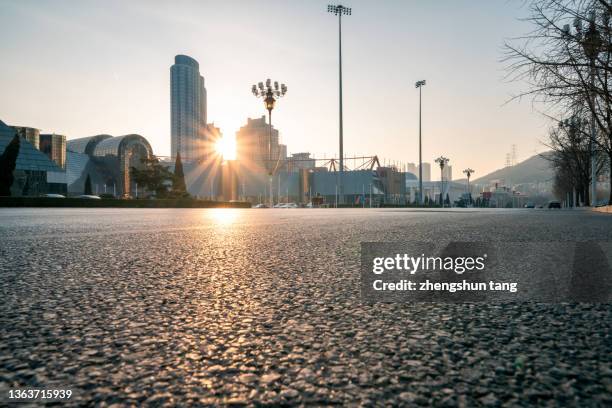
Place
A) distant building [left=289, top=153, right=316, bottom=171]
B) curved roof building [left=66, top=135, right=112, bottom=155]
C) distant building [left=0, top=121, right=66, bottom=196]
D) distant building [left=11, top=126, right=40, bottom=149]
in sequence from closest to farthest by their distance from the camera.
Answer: distant building [left=0, top=121, right=66, bottom=196] → distant building [left=11, top=126, right=40, bottom=149] → curved roof building [left=66, top=135, right=112, bottom=155] → distant building [left=289, top=153, right=316, bottom=171]

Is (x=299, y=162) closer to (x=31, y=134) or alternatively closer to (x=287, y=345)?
(x=31, y=134)

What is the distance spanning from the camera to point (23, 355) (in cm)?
133

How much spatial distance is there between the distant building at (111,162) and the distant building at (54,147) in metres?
5.60

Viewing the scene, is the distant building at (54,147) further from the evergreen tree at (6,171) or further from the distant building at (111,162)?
the evergreen tree at (6,171)

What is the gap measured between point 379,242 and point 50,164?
286 feet

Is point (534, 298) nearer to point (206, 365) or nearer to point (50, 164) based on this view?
point (206, 365)

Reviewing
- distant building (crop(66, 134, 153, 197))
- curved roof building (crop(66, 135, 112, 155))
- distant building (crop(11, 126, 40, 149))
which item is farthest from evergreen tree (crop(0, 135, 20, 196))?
curved roof building (crop(66, 135, 112, 155))

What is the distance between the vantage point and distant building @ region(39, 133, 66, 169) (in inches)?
4038

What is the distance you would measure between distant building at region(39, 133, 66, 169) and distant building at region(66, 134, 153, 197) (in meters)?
5.60

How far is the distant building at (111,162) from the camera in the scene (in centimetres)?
11205

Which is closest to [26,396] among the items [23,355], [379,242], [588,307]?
[23,355]

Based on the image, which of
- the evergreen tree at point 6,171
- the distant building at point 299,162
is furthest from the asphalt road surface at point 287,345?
the distant building at point 299,162

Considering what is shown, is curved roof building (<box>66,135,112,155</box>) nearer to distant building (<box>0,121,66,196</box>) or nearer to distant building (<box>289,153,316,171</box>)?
distant building (<box>0,121,66,196</box>)

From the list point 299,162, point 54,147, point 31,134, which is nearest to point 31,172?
point 54,147
